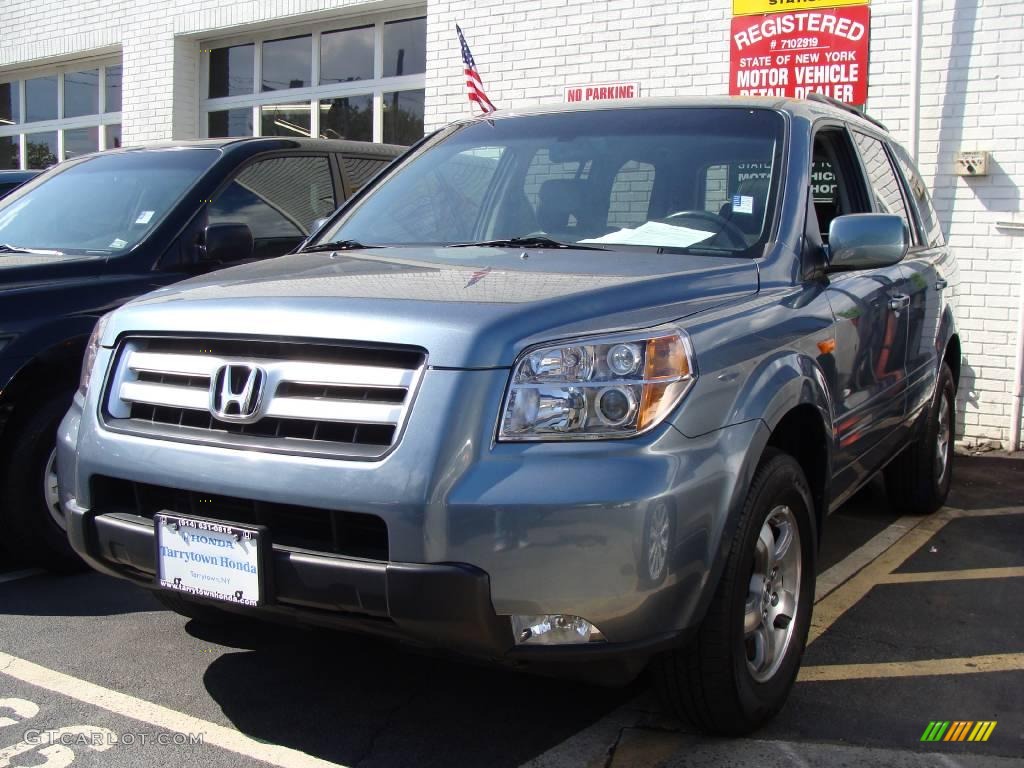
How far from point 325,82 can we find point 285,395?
9402 mm

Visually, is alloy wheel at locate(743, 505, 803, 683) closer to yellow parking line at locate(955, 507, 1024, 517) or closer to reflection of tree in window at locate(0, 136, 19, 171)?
yellow parking line at locate(955, 507, 1024, 517)

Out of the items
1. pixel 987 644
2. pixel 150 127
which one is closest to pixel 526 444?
pixel 987 644

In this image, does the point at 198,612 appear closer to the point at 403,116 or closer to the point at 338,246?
the point at 338,246

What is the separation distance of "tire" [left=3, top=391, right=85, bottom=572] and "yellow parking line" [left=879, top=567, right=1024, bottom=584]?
3.35 metres

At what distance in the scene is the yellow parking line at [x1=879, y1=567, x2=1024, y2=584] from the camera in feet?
15.2

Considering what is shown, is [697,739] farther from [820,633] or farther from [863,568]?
[863,568]

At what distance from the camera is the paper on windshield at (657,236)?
3.46 m

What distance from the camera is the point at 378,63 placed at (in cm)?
1084

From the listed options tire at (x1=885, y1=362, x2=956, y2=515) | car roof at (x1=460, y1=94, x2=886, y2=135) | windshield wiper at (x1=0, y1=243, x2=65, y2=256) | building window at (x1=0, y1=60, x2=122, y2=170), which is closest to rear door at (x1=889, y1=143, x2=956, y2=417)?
tire at (x1=885, y1=362, x2=956, y2=515)

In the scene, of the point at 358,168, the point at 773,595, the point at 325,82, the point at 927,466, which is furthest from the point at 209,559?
the point at 325,82

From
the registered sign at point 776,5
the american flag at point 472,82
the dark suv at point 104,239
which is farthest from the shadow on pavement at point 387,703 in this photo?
the american flag at point 472,82

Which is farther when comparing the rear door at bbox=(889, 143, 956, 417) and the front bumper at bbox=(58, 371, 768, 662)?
the rear door at bbox=(889, 143, 956, 417)

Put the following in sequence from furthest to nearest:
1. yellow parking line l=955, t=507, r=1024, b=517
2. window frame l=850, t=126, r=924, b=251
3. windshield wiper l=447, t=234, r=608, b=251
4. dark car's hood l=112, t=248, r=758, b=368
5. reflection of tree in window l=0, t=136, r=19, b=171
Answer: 1. reflection of tree in window l=0, t=136, r=19, b=171
2. yellow parking line l=955, t=507, r=1024, b=517
3. window frame l=850, t=126, r=924, b=251
4. windshield wiper l=447, t=234, r=608, b=251
5. dark car's hood l=112, t=248, r=758, b=368

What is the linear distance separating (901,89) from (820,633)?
16.3 ft
